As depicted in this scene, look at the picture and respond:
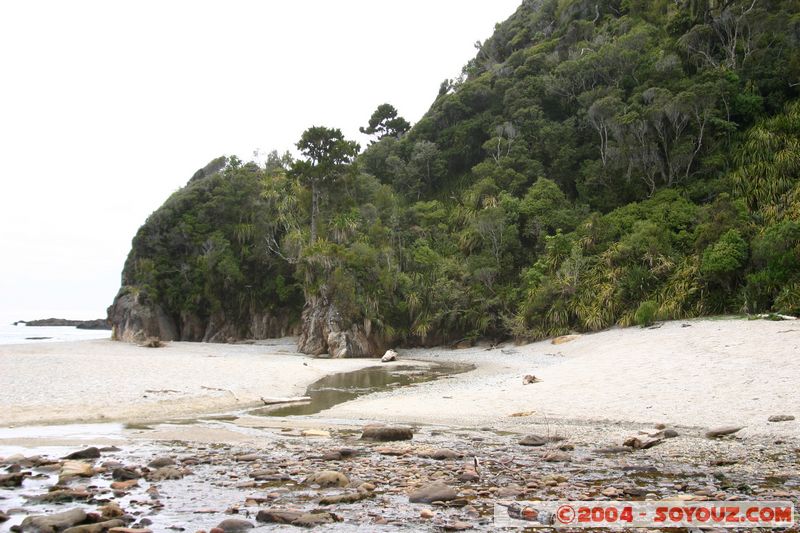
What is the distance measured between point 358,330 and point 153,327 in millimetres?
21123

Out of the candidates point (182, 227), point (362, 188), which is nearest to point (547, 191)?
point (362, 188)

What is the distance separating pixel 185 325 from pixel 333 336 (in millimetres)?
20831

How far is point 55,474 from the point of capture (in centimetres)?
812

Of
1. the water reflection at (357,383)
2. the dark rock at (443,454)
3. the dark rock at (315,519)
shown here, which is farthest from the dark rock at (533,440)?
the water reflection at (357,383)

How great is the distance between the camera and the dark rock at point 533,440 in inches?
401

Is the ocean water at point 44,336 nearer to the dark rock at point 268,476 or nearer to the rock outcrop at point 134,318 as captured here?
the rock outcrop at point 134,318

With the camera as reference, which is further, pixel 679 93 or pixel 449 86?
pixel 449 86

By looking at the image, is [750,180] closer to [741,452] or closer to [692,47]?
[692,47]

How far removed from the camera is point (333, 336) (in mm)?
36375

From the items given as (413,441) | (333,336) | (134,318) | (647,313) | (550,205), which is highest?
(550,205)

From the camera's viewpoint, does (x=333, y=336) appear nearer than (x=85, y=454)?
No

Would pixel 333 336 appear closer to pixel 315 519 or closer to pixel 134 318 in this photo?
pixel 134 318

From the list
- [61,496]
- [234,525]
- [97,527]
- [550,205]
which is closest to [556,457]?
[234,525]

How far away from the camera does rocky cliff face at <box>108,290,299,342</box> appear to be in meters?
46.8
